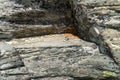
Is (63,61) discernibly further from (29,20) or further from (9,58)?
(29,20)

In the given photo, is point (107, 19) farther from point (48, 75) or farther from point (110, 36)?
point (48, 75)

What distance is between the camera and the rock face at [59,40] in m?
9.52

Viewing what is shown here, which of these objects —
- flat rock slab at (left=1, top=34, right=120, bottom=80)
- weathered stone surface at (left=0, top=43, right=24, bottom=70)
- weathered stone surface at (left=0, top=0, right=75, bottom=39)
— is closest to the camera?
flat rock slab at (left=1, top=34, right=120, bottom=80)

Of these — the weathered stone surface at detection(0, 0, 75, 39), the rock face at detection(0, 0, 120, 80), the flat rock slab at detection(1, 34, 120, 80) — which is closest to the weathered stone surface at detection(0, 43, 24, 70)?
the rock face at detection(0, 0, 120, 80)

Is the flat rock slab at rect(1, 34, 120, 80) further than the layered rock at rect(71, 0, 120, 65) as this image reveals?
No

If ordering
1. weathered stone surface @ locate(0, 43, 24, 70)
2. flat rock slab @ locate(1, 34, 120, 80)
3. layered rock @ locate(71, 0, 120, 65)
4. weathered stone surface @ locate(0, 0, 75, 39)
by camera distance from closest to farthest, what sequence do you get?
flat rock slab @ locate(1, 34, 120, 80) → weathered stone surface @ locate(0, 43, 24, 70) → layered rock @ locate(71, 0, 120, 65) → weathered stone surface @ locate(0, 0, 75, 39)

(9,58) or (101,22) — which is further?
(101,22)

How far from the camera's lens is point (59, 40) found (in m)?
11.2

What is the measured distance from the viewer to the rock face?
9.52 metres

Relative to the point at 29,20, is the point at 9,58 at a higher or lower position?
lower

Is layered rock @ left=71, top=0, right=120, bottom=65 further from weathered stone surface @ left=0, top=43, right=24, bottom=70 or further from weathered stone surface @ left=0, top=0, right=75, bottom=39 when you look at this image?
weathered stone surface @ left=0, top=43, right=24, bottom=70

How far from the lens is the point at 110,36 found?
10289 mm

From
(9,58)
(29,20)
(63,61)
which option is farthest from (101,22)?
(9,58)

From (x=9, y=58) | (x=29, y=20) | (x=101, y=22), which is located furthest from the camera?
(x=29, y=20)
